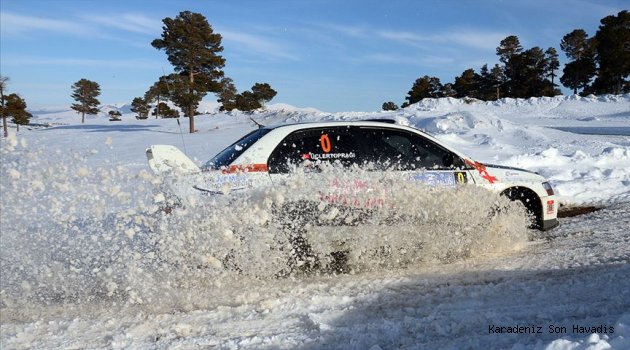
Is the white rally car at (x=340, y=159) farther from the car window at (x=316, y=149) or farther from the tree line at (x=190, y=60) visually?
the tree line at (x=190, y=60)

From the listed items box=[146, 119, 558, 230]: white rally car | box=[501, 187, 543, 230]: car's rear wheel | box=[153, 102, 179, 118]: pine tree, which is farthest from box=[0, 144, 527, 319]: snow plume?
box=[153, 102, 179, 118]: pine tree

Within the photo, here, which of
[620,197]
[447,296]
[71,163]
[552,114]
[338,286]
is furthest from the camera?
[552,114]

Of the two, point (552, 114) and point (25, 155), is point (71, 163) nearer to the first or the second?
point (25, 155)

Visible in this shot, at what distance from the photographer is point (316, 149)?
16.8 ft

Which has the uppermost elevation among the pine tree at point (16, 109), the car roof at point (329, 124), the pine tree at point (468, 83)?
the pine tree at point (468, 83)

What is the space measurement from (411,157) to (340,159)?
2.74ft

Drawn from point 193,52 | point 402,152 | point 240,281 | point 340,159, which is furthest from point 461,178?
point 193,52

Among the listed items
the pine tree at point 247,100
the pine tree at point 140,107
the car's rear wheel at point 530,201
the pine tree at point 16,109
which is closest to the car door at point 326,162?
the car's rear wheel at point 530,201

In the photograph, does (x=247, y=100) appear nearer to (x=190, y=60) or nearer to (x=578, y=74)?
(x=190, y=60)

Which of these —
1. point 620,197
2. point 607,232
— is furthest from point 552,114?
point 607,232

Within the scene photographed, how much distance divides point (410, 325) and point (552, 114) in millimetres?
31690

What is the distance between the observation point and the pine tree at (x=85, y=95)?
6275cm

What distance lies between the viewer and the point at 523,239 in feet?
18.9

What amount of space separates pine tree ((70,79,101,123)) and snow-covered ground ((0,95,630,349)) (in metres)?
63.8
